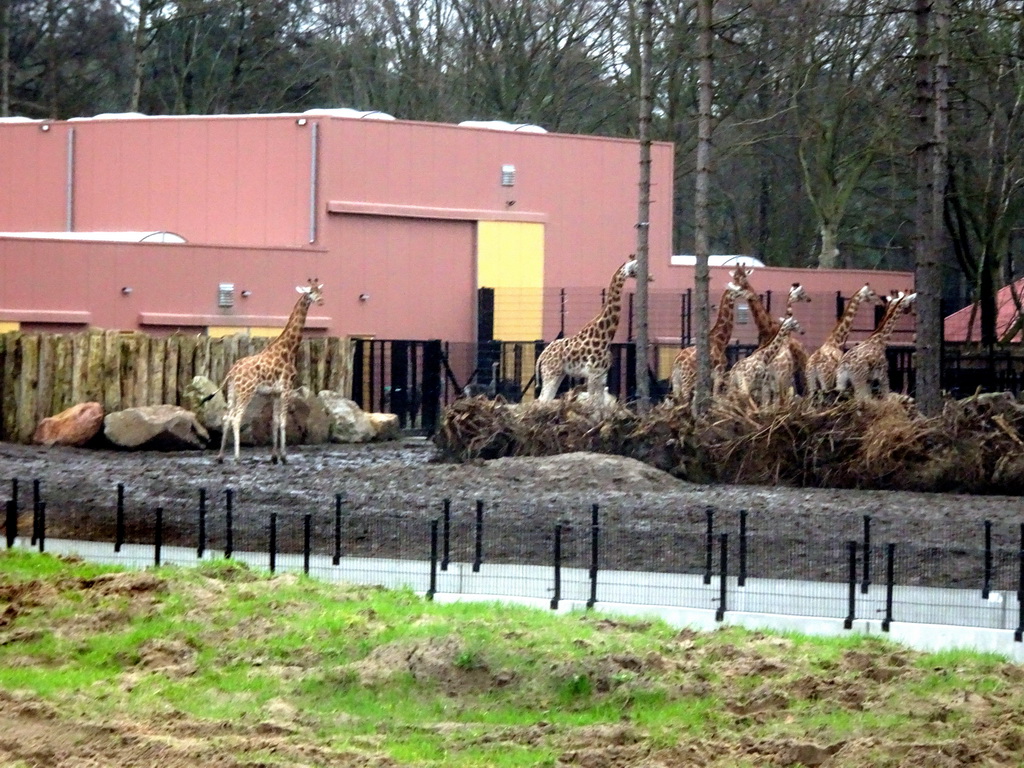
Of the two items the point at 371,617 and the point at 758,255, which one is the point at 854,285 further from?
the point at 371,617

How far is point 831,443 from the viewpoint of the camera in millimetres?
18484

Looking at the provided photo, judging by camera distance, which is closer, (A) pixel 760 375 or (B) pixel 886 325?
(A) pixel 760 375

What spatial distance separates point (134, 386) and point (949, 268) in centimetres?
3015

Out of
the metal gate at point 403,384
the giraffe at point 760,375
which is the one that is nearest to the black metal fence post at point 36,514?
the giraffe at point 760,375

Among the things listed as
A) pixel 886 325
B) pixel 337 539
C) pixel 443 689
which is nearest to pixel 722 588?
pixel 443 689

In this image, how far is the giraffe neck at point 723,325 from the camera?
2423 cm

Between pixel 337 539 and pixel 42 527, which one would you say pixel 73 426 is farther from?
pixel 337 539

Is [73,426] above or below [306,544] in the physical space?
above

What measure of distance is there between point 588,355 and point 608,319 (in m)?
0.70

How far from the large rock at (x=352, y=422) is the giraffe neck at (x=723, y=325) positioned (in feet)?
19.5

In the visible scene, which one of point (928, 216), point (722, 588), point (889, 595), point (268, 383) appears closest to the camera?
point (889, 595)

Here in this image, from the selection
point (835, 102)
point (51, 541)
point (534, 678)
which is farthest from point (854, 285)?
point (534, 678)

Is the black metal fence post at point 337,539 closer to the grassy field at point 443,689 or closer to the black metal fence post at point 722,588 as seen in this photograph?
the grassy field at point 443,689

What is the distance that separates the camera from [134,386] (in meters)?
25.2
